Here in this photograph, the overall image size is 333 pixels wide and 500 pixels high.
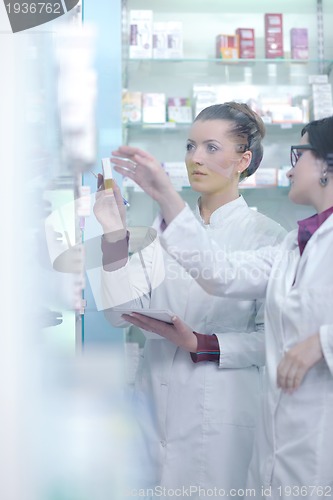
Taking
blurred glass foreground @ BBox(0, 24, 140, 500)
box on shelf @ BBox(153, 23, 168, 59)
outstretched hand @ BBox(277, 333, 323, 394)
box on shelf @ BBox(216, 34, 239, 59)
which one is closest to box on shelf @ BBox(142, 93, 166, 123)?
box on shelf @ BBox(153, 23, 168, 59)

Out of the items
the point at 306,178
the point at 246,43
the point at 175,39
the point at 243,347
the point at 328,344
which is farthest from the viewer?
the point at 246,43

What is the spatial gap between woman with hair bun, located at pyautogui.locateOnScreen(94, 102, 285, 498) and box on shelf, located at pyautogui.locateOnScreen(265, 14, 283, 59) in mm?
510

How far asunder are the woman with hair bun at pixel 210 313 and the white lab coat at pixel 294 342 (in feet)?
0.34

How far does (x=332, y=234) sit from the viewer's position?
129 centimetres

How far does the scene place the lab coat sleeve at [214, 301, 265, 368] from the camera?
4.68ft

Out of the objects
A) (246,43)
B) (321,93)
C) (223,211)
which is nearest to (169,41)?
(246,43)

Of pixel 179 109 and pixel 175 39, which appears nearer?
pixel 179 109

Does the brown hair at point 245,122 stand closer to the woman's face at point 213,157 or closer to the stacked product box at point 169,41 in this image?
the woman's face at point 213,157

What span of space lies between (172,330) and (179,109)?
71 cm

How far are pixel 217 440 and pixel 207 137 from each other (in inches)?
27.6

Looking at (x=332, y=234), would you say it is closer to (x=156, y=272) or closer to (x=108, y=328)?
(x=156, y=272)

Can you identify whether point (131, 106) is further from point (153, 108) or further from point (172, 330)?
point (172, 330)

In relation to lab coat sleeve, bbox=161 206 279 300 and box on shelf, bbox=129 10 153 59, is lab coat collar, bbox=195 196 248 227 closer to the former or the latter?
lab coat sleeve, bbox=161 206 279 300

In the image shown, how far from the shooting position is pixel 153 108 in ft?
5.83
